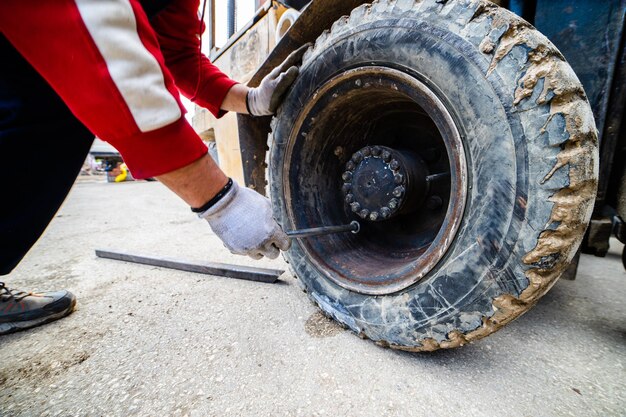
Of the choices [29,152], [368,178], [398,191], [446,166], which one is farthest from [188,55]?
[446,166]

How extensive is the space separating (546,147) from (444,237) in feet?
0.99

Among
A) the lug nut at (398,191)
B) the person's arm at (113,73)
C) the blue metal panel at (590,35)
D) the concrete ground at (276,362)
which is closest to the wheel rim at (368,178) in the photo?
the lug nut at (398,191)

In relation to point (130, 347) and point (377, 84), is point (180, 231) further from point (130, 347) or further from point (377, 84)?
point (377, 84)

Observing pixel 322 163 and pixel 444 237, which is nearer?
pixel 444 237

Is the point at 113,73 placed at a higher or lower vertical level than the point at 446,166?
higher

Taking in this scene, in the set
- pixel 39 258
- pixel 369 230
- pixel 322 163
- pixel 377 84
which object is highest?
pixel 377 84

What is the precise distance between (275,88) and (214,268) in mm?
1004

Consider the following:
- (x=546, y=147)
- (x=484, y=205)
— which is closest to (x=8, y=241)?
(x=484, y=205)

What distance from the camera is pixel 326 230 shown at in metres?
1.07

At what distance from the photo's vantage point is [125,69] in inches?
20.5

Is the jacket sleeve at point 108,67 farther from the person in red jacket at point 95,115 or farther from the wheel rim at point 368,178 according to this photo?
the wheel rim at point 368,178

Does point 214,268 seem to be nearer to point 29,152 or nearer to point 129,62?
point 29,152

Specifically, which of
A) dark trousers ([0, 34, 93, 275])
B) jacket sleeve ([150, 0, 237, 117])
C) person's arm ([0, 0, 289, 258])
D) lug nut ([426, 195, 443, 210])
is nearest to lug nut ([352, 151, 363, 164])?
lug nut ([426, 195, 443, 210])

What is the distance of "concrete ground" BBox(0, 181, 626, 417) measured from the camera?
71cm
